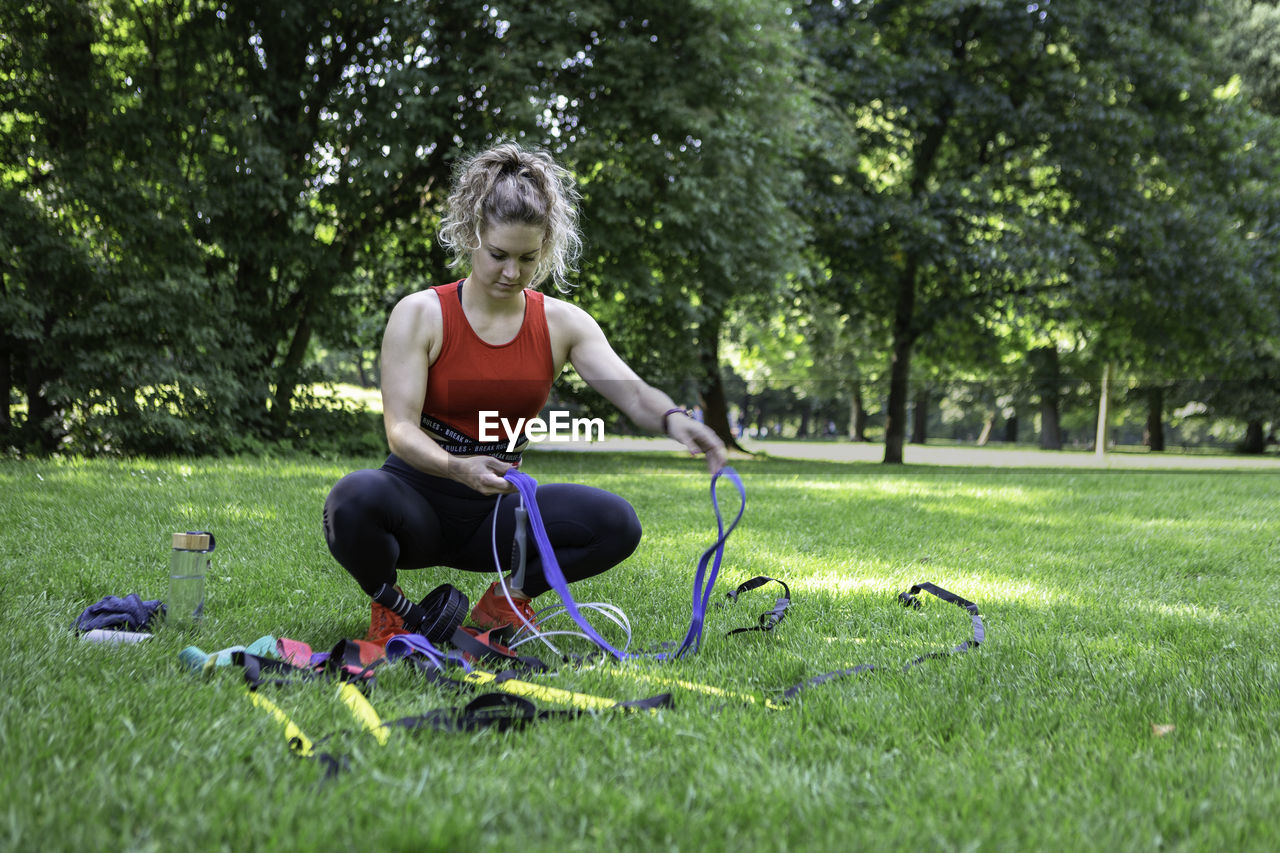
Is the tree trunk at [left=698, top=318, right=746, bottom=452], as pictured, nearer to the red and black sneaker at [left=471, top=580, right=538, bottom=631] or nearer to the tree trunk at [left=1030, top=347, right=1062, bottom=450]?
the tree trunk at [left=1030, top=347, right=1062, bottom=450]

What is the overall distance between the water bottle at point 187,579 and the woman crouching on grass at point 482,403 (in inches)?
21.0

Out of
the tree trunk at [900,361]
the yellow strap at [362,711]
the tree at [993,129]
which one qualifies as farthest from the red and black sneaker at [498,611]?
the tree trunk at [900,361]

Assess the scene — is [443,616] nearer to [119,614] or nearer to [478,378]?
[478,378]

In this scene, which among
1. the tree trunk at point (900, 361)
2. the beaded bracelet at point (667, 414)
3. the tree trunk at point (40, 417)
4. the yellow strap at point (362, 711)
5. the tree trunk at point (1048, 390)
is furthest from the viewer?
the tree trunk at point (1048, 390)

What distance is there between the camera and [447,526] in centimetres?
312

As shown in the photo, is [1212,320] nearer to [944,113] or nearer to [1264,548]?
[944,113]

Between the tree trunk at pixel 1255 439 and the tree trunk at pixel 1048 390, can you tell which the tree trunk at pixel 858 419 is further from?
the tree trunk at pixel 1255 439

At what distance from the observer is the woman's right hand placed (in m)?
2.59

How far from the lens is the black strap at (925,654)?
261 centimetres

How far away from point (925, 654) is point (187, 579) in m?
2.53

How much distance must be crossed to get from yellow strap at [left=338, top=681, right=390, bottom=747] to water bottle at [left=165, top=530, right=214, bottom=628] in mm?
1005

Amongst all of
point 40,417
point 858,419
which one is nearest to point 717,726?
point 40,417

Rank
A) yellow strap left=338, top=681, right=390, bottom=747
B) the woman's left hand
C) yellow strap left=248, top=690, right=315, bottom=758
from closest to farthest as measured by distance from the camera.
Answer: yellow strap left=248, top=690, right=315, bottom=758 → yellow strap left=338, top=681, right=390, bottom=747 → the woman's left hand

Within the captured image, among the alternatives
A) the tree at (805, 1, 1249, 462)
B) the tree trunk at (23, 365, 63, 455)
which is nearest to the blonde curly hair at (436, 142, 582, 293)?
the tree trunk at (23, 365, 63, 455)
